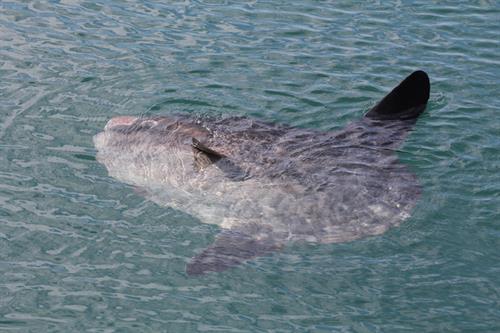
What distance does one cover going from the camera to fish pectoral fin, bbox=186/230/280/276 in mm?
6879

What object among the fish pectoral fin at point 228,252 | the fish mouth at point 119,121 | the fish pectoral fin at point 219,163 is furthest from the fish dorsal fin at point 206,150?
the fish mouth at point 119,121

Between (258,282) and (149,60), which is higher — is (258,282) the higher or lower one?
the lower one

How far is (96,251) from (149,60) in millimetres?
4436

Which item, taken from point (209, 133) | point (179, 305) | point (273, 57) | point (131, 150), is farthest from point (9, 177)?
point (273, 57)

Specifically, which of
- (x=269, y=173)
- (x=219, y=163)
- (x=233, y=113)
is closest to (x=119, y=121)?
(x=233, y=113)

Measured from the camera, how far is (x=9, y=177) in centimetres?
831

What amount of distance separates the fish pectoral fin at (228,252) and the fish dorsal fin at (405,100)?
8.22 feet

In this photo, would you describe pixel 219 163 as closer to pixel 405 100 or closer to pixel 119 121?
pixel 119 121

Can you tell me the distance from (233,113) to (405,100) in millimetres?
1917

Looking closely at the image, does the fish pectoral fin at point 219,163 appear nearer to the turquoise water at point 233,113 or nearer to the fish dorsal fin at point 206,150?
the fish dorsal fin at point 206,150

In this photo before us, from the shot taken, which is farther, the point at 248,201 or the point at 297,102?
the point at 297,102

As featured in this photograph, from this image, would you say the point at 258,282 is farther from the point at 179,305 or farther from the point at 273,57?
the point at 273,57

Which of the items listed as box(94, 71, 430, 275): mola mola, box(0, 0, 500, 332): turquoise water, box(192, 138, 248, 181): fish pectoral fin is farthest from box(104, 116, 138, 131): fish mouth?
box(192, 138, 248, 181): fish pectoral fin

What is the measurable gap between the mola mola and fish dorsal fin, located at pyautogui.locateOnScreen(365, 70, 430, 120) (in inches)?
0.4
